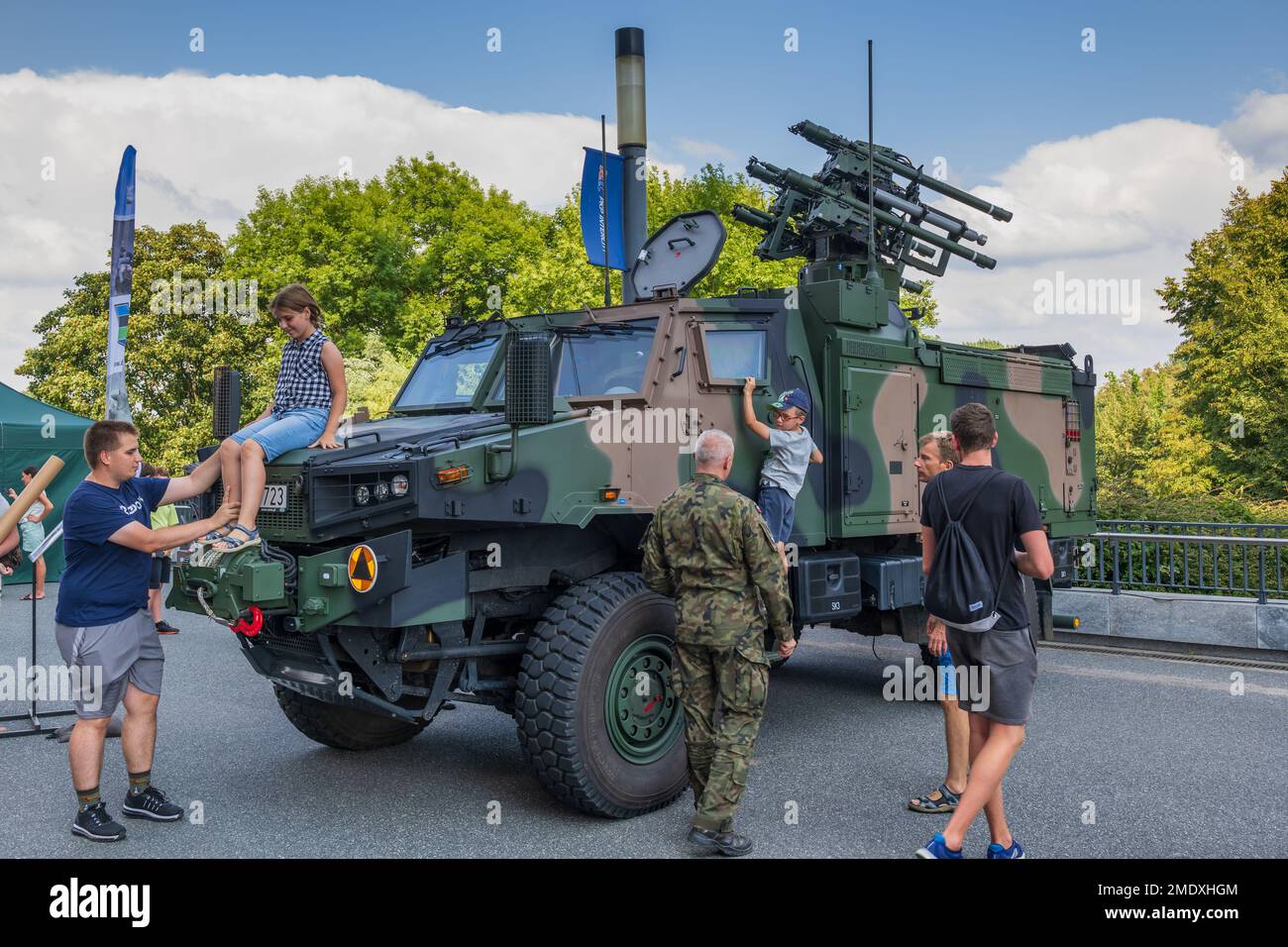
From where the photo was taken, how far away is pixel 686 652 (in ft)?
15.3

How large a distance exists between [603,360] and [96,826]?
3.33m

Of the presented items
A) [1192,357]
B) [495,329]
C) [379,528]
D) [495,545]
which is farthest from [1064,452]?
[1192,357]

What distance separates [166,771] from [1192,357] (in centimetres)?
2686

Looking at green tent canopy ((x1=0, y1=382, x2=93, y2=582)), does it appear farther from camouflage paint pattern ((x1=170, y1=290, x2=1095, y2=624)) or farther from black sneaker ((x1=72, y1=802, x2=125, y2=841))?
black sneaker ((x1=72, y1=802, x2=125, y2=841))

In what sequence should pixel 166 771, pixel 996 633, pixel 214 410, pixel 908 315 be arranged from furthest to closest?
1. pixel 908 315
2. pixel 166 771
3. pixel 214 410
4. pixel 996 633

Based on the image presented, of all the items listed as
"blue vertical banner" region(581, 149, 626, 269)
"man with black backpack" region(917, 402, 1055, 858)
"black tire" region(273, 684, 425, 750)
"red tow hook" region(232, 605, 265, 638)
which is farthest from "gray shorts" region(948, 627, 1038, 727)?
"blue vertical banner" region(581, 149, 626, 269)

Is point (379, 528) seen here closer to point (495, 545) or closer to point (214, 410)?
point (495, 545)

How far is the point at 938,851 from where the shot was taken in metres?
4.16

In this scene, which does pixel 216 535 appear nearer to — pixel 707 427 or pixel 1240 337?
pixel 707 427

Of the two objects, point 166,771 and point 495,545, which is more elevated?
point 495,545

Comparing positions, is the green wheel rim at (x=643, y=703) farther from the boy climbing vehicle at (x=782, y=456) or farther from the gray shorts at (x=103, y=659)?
the gray shorts at (x=103, y=659)

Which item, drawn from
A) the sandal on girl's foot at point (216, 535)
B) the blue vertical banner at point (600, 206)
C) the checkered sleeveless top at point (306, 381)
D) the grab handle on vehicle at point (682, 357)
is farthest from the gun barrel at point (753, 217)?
the sandal on girl's foot at point (216, 535)

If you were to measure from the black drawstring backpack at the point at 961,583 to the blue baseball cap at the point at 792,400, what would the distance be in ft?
6.04

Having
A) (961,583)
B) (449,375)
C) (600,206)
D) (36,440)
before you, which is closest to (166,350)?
(36,440)
